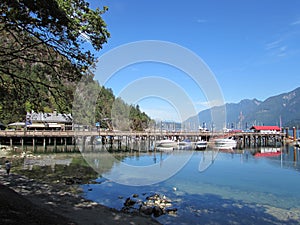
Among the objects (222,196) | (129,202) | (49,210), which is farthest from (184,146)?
(49,210)

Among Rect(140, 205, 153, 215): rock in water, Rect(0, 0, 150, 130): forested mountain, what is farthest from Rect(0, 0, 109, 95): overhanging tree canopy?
Rect(140, 205, 153, 215): rock in water

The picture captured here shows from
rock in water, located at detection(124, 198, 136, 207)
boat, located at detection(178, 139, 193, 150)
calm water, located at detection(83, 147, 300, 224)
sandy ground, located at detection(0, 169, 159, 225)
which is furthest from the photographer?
boat, located at detection(178, 139, 193, 150)

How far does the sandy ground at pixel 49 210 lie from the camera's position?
341 inches

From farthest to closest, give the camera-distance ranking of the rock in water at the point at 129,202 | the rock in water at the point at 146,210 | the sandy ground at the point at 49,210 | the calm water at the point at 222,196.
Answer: the rock in water at the point at 129,202
the rock in water at the point at 146,210
the calm water at the point at 222,196
the sandy ground at the point at 49,210

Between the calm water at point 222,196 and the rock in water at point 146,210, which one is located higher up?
the rock in water at point 146,210

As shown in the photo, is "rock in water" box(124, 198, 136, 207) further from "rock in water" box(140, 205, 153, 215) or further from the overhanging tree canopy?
the overhanging tree canopy

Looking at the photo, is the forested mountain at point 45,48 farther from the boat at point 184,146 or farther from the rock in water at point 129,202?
the boat at point 184,146

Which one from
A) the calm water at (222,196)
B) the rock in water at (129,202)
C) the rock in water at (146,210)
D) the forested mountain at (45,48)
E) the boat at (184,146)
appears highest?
the forested mountain at (45,48)

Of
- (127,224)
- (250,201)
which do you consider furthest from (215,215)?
(127,224)

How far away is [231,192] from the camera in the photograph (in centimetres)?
1950

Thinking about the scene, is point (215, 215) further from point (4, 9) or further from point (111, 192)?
point (4, 9)

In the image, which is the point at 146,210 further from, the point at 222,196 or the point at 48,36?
the point at 48,36

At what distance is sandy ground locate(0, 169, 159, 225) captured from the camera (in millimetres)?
8656

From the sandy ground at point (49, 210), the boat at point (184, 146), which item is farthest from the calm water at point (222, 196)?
the boat at point (184, 146)
